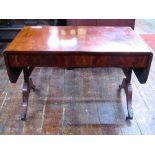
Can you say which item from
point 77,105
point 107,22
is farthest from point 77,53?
point 107,22

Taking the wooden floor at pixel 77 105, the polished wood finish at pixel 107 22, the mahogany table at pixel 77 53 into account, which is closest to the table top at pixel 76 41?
the mahogany table at pixel 77 53

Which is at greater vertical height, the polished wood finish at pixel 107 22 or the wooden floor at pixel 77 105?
the polished wood finish at pixel 107 22

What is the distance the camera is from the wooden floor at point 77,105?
1807 mm

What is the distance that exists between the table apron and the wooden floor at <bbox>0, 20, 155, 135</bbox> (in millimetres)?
524

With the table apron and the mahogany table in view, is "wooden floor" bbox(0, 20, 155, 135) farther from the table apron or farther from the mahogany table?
the table apron

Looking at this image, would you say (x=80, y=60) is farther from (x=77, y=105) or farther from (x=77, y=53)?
(x=77, y=105)

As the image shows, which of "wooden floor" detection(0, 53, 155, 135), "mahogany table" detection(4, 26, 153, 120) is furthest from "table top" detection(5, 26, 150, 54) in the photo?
"wooden floor" detection(0, 53, 155, 135)

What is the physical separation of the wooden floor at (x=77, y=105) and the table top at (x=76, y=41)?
0.62 metres

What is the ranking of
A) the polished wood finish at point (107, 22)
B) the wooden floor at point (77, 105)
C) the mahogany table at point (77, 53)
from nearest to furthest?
1. the mahogany table at point (77, 53)
2. the wooden floor at point (77, 105)
3. the polished wood finish at point (107, 22)

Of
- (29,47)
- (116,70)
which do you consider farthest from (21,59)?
(116,70)

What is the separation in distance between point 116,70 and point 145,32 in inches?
91.6

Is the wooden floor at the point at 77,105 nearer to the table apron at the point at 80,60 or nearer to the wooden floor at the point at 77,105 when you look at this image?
the wooden floor at the point at 77,105

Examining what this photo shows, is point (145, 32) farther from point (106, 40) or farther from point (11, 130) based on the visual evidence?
point (11, 130)

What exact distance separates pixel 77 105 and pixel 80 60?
2.16ft
